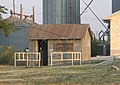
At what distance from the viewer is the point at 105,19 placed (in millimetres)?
55531

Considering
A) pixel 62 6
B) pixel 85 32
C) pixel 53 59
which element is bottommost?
pixel 53 59

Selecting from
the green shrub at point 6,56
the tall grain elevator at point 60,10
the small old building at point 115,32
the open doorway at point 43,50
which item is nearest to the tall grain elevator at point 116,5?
the tall grain elevator at point 60,10

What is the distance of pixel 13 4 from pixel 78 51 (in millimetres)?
45443

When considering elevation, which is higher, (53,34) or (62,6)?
(62,6)

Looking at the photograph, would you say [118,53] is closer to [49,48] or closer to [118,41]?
[118,41]

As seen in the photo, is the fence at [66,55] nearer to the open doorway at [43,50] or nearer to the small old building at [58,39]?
the small old building at [58,39]

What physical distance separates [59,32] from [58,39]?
1.26 m

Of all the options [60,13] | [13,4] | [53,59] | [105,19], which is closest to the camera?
[53,59]

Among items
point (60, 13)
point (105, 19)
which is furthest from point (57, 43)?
point (60, 13)

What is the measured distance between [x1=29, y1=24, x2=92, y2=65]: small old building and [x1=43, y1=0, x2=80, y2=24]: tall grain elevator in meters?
11.4

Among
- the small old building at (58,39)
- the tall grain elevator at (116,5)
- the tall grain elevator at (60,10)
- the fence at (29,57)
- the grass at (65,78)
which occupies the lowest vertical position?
the grass at (65,78)

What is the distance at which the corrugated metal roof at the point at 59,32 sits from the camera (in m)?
48.0

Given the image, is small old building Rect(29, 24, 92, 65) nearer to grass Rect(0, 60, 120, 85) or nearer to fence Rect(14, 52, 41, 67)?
fence Rect(14, 52, 41, 67)

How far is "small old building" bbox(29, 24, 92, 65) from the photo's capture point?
47.8m
